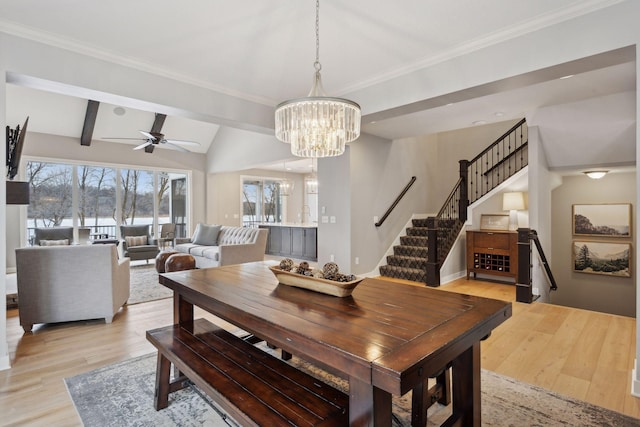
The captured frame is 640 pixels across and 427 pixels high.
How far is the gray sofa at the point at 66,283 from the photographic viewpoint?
129 inches

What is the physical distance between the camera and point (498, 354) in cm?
283

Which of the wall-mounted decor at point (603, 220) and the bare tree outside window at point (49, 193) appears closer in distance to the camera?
the wall-mounted decor at point (603, 220)

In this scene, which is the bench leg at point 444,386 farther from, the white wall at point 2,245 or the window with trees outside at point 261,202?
the window with trees outside at point 261,202

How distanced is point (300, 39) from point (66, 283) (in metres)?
3.38

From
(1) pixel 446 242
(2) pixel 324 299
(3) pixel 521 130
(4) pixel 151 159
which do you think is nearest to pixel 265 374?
(2) pixel 324 299

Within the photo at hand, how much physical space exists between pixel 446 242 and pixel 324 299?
451cm

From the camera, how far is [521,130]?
6.17 metres

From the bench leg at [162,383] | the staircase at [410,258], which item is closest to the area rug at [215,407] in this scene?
the bench leg at [162,383]

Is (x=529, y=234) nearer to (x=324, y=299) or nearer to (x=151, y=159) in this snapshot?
(x=324, y=299)

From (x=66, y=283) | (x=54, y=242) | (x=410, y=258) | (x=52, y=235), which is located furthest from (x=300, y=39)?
(x=52, y=235)

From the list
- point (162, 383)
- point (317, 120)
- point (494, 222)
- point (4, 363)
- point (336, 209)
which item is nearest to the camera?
point (162, 383)

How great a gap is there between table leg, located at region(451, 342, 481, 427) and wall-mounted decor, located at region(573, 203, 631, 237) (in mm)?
6119

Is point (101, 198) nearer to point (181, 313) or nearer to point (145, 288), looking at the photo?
point (145, 288)

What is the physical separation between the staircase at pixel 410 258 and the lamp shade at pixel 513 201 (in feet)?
4.84
